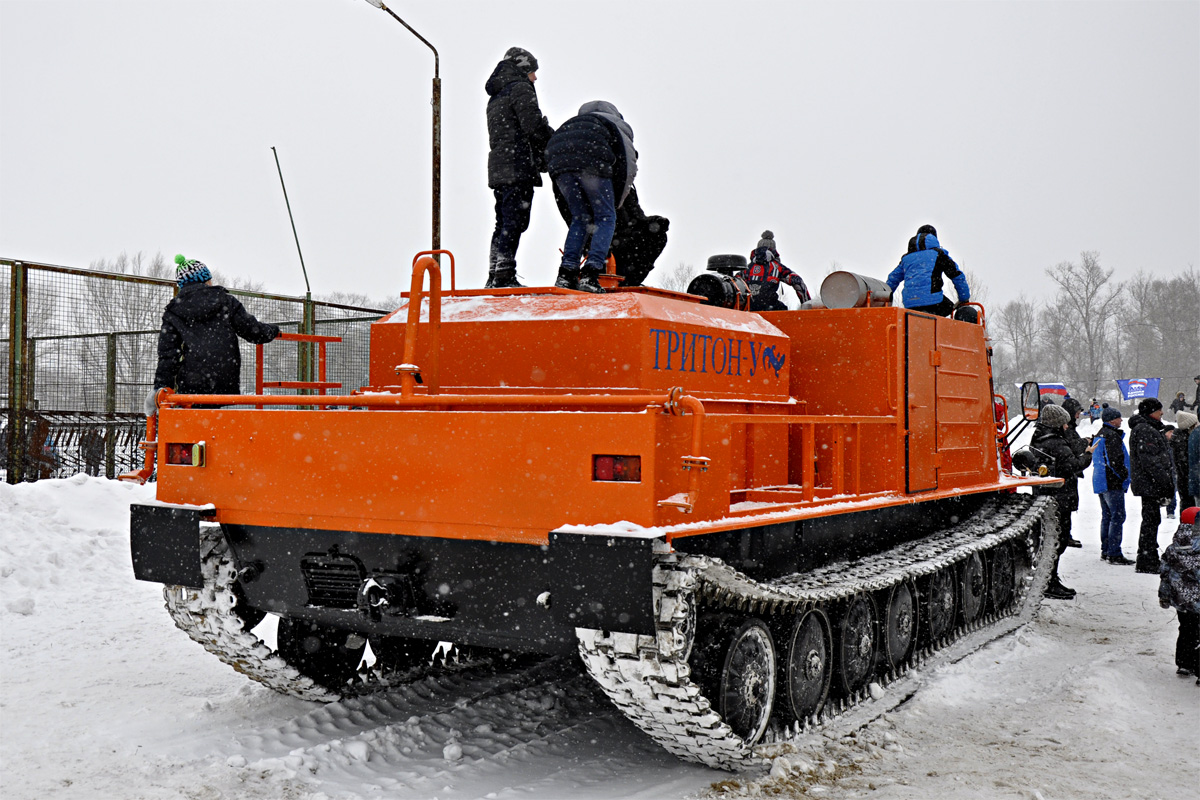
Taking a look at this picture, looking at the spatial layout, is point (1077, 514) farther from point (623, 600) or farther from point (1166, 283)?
point (1166, 283)

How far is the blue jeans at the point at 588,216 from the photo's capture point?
5.96 meters

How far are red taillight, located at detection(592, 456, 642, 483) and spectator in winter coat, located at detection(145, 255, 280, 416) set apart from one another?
2.76 m

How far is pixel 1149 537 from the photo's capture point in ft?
36.0

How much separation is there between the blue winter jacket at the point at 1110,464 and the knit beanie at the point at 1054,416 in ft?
3.20

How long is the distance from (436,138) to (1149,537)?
27.8 feet

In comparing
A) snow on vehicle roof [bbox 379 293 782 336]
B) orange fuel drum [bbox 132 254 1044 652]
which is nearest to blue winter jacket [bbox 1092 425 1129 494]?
orange fuel drum [bbox 132 254 1044 652]

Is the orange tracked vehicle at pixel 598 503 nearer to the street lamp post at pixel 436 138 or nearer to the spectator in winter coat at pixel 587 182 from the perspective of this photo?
the spectator in winter coat at pixel 587 182

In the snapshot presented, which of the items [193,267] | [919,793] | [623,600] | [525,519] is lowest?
[919,793]

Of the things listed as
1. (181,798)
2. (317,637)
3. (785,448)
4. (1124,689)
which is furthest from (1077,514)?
(181,798)

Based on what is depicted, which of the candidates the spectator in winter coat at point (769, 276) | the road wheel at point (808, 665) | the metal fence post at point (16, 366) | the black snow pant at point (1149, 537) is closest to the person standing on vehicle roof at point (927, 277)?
the spectator in winter coat at point (769, 276)

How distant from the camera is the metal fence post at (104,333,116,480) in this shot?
42.6 ft

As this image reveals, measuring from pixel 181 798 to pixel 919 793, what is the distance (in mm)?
3222

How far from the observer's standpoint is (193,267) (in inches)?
245

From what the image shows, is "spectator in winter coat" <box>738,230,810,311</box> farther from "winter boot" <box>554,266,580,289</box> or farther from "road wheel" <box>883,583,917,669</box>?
"road wheel" <box>883,583,917,669</box>
